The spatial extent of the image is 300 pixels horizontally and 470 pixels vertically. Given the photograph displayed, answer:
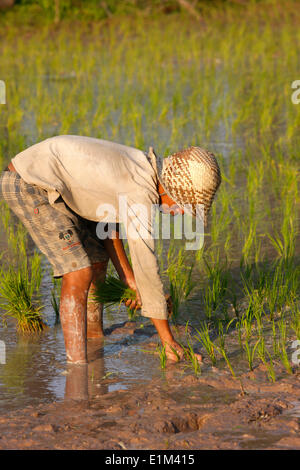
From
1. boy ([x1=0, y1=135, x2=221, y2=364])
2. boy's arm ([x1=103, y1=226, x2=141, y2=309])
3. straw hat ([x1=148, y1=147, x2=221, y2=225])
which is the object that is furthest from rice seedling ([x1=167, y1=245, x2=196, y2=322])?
straw hat ([x1=148, y1=147, x2=221, y2=225])

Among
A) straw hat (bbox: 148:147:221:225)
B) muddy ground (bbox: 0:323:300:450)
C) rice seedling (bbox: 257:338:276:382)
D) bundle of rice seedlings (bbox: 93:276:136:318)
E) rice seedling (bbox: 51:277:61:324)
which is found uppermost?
straw hat (bbox: 148:147:221:225)

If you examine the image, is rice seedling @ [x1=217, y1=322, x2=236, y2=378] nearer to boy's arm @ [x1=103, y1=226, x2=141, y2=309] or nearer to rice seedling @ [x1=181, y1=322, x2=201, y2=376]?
rice seedling @ [x1=181, y1=322, x2=201, y2=376]

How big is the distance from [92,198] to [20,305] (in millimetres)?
804

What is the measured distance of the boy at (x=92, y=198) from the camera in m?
3.09

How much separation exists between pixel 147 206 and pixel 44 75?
6342 millimetres

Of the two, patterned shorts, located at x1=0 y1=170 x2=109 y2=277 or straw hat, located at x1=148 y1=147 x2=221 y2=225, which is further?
patterned shorts, located at x1=0 y1=170 x2=109 y2=277

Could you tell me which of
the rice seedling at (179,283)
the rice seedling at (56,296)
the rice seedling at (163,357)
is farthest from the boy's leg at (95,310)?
the rice seedling at (163,357)

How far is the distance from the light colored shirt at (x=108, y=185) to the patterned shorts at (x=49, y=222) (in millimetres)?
42

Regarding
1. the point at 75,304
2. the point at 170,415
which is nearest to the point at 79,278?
the point at 75,304

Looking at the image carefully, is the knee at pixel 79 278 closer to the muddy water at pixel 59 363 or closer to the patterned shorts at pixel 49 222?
the patterned shorts at pixel 49 222

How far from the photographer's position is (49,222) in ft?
10.8

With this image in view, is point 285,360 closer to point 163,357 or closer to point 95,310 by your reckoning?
point 163,357

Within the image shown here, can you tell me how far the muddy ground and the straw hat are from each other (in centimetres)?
69

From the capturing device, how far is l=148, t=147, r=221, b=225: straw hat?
3072 mm
